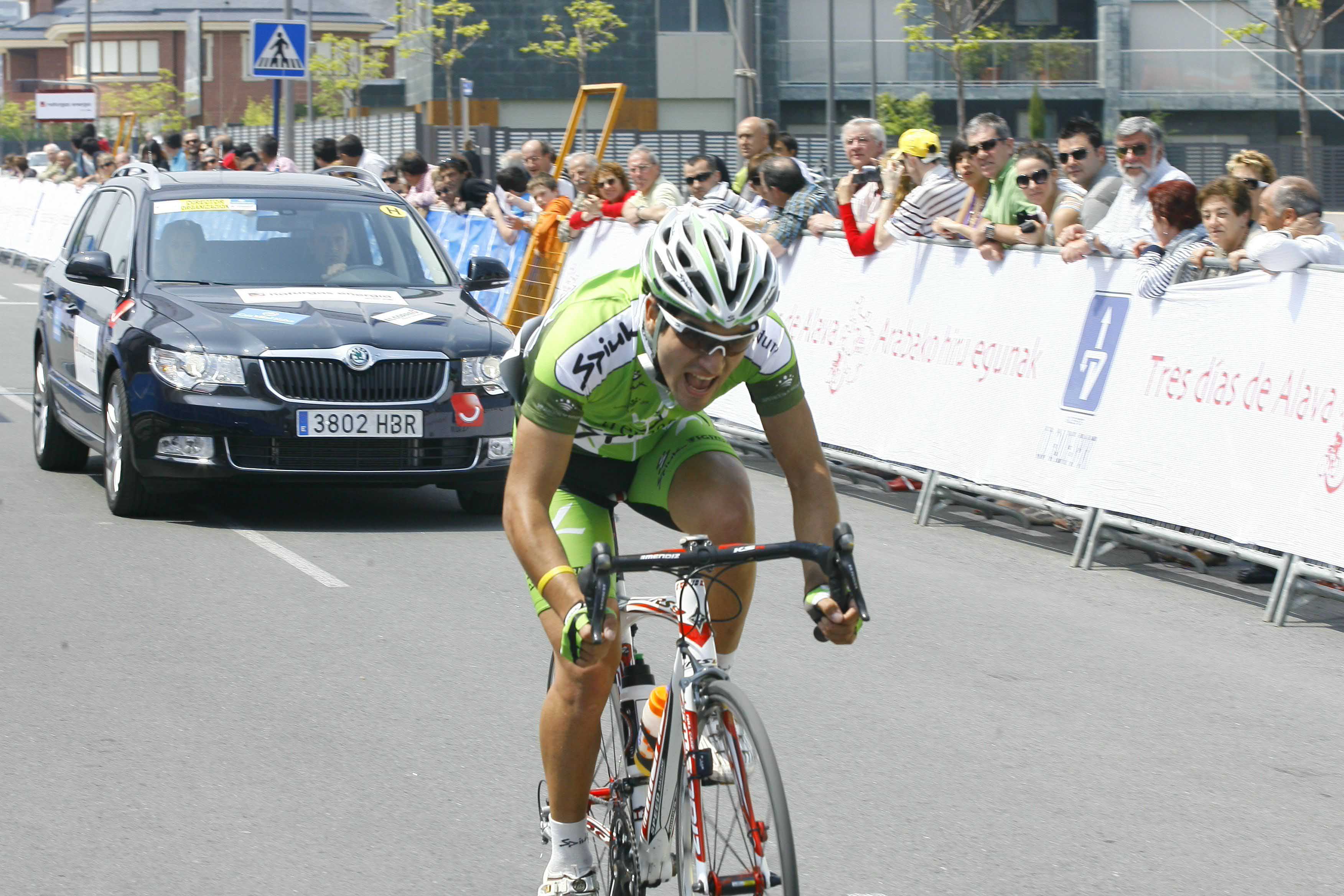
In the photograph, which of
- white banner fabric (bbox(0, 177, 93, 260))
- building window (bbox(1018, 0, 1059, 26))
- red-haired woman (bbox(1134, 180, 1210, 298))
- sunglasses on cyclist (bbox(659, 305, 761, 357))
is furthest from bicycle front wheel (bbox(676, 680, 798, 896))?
building window (bbox(1018, 0, 1059, 26))

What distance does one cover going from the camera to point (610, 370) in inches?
148

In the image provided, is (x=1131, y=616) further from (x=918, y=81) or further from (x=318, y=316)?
(x=918, y=81)

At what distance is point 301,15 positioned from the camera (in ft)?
323

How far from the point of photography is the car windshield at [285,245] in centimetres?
1028

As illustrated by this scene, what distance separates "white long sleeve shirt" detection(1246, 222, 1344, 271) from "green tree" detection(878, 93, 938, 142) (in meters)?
41.1

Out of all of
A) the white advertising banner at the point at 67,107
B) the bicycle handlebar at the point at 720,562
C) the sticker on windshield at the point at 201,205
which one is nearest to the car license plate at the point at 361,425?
the sticker on windshield at the point at 201,205

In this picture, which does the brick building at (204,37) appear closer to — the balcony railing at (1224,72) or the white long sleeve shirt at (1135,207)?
the balcony railing at (1224,72)

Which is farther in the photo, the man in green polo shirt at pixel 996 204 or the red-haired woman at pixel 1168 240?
the man in green polo shirt at pixel 996 204

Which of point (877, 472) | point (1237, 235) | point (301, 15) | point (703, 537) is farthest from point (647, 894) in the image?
point (301, 15)

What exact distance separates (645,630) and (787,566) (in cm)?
162

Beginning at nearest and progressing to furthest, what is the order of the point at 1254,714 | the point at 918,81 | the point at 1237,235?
1. the point at 1254,714
2. the point at 1237,235
3. the point at 918,81

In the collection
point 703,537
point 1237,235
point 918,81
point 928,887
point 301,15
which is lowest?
point 928,887

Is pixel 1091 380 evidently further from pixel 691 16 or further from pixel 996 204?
pixel 691 16

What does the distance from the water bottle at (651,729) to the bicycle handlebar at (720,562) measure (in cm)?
46
